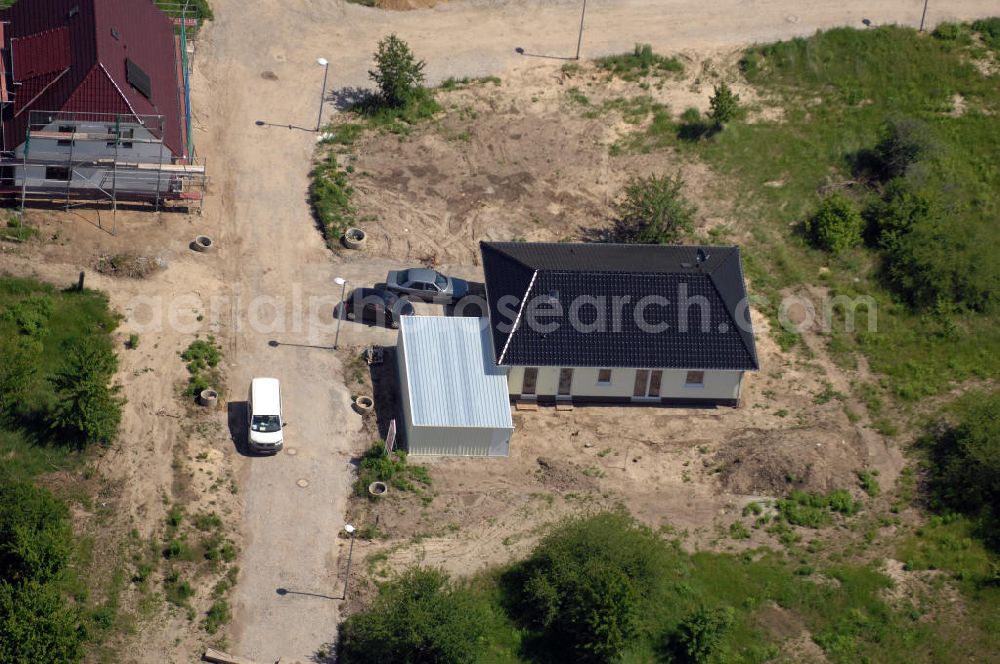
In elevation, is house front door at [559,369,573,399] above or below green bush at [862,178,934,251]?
below

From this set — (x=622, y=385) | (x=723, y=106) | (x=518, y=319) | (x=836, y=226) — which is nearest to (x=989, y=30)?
(x=723, y=106)

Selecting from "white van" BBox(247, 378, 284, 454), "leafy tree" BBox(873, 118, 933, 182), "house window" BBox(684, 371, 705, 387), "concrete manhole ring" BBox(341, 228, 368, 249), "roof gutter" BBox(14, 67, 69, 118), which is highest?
"leafy tree" BBox(873, 118, 933, 182)

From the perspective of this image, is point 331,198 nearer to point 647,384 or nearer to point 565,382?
point 565,382

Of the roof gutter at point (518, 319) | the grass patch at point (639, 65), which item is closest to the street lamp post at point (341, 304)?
the roof gutter at point (518, 319)

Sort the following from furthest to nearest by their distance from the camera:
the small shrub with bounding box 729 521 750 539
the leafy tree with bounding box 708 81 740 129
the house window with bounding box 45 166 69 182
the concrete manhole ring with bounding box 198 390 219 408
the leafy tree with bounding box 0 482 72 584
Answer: the leafy tree with bounding box 708 81 740 129 < the house window with bounding box 45 166 69 182 < the concrete manhole ring with bounding box 198 390 219 408 < the small shrub with bounding box 729 521 750 539 < the leafy tree with bounding box 0 482 72 584

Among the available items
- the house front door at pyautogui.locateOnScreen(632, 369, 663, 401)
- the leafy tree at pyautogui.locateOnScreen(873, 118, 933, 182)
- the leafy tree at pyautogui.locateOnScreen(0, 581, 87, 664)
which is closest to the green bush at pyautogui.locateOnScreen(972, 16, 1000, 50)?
the leafy tree at pyautogui.locateOnScreen(873, 118, 933, 182)

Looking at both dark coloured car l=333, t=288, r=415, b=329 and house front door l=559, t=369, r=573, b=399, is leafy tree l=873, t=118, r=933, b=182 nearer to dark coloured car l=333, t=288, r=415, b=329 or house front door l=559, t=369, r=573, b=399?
house front door l=559, t=369, r=573, b=399
